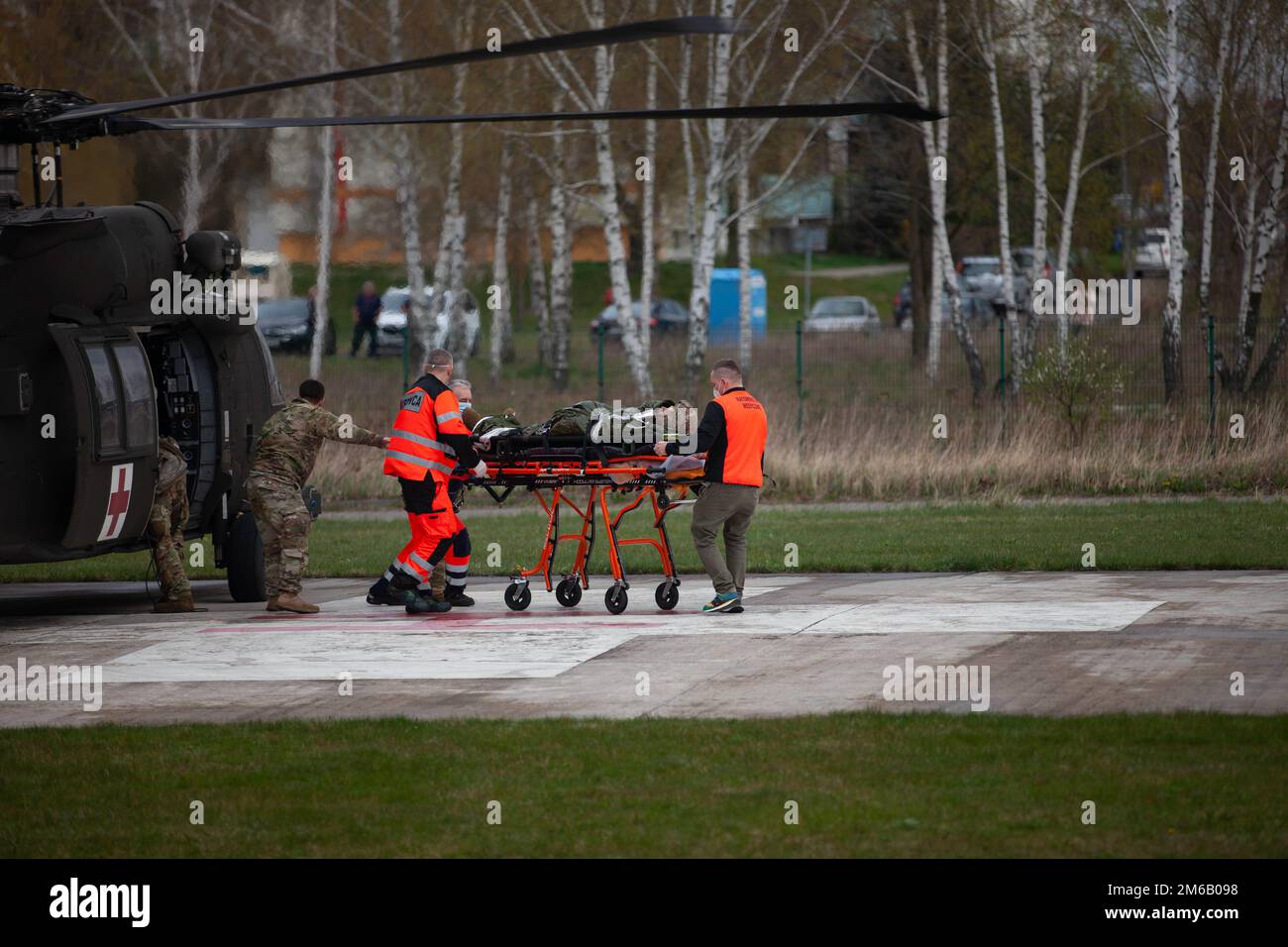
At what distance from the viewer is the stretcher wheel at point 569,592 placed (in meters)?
14.3

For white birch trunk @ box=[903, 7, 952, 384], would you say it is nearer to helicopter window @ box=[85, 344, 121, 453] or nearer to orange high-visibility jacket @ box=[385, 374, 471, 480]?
orange high-visibility jacket @ box=[385, 374, 471, 480]

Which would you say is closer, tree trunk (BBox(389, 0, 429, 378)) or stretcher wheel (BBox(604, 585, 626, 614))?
stretcher wheel (BBox(604, 585, 626, 614))

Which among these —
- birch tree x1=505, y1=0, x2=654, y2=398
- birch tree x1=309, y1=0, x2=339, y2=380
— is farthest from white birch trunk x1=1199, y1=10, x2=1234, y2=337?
birch tree x1=309, y1=0, x2=339, y2=380

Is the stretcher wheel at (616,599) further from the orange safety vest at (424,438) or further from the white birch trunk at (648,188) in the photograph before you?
the white birch trunk at (648,188)

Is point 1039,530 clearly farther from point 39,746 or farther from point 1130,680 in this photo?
point 39,746

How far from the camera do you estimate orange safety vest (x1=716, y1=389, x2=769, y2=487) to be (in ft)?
43.8

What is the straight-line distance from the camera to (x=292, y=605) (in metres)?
14.3

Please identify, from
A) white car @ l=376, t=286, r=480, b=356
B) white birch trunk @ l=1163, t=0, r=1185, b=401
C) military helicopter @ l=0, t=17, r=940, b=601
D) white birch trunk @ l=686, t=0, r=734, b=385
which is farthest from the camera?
white car @ l=376, t=286, r=480, b=356

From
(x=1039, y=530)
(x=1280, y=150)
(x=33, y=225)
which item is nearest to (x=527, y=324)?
(x=1280, y=150)

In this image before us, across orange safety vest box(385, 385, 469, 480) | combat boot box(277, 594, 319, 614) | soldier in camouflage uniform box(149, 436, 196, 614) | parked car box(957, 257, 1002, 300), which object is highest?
parked car box(957, 257, 1002, 300)

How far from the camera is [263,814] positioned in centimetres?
776

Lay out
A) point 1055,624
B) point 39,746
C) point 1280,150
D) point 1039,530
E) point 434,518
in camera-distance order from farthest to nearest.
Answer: point 1280,150
point 1039,530
point 434,518
point 1055,624
point 39,746

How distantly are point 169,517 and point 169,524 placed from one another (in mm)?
61
